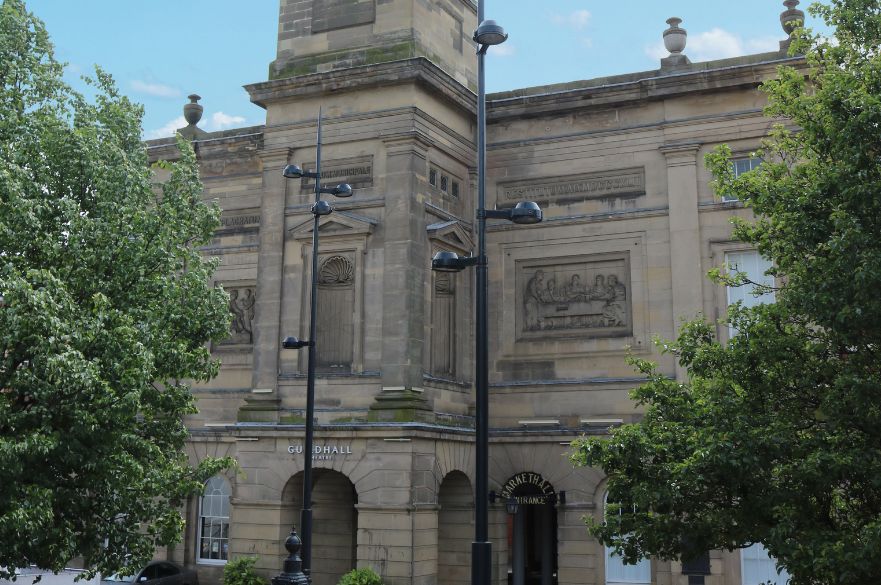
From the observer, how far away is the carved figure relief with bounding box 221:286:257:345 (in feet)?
108

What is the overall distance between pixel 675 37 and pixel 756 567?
49.2 feet

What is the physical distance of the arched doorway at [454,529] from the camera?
29.0 meters

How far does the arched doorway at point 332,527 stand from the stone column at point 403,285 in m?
4.17

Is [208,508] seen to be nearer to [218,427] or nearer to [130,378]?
[218,427]

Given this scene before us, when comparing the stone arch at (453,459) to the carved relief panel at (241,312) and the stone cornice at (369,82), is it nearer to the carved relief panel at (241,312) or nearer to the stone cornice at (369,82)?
the carved relief panel at (241,312)

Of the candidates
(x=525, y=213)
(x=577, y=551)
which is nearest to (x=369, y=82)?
(x=577, y=551)

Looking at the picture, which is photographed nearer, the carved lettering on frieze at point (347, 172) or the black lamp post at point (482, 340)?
the black lamp post at point (482, 340)

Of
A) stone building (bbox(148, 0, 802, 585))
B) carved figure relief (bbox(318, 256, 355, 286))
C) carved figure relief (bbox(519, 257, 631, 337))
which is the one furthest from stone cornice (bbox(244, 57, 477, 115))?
carved figure relief (bbox(519, 257, 631, 337))

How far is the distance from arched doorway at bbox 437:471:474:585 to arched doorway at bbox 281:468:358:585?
266 centimetres

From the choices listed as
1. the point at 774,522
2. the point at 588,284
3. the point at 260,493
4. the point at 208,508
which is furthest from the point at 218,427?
the point at 774,522

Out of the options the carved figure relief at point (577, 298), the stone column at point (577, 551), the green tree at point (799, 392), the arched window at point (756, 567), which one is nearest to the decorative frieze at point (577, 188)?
the carved figure relief at point (577, 298)

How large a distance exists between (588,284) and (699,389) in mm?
12530

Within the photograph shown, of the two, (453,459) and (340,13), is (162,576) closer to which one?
(453,459)

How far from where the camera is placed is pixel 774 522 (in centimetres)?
1542
